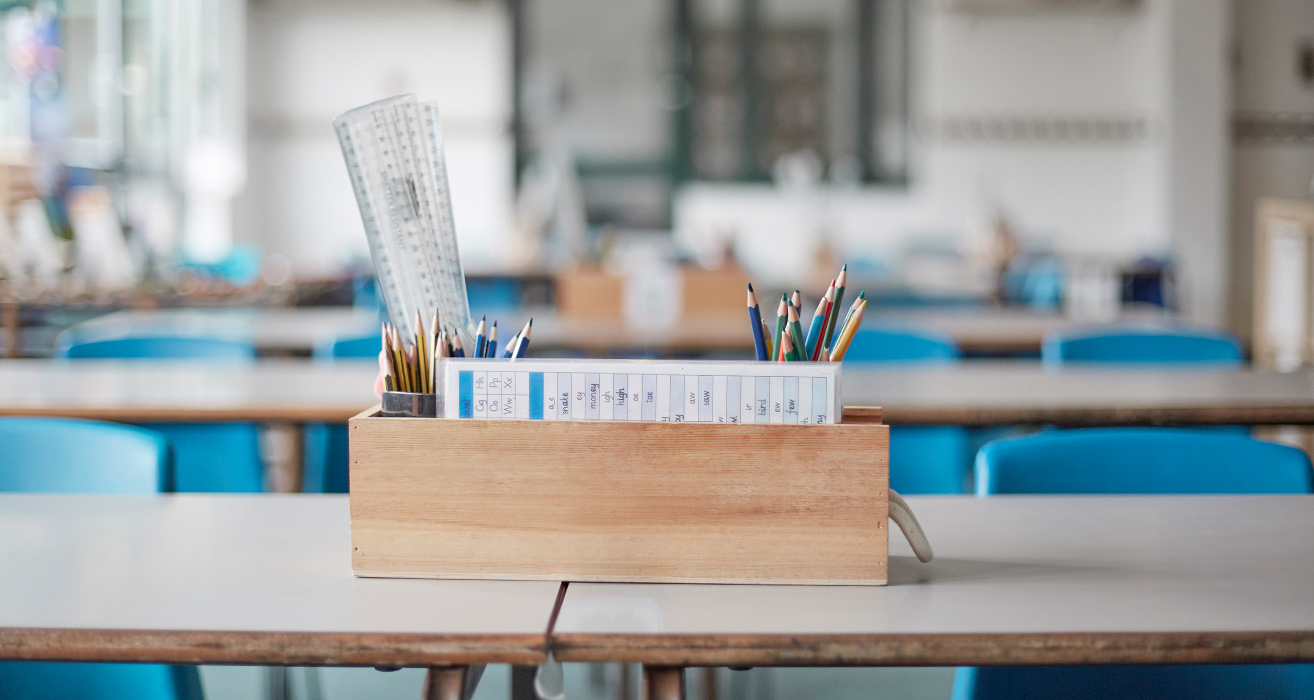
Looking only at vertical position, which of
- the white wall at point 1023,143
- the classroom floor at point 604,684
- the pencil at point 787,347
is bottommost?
the classroom floor at point 604,684

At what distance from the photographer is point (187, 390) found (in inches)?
86.8

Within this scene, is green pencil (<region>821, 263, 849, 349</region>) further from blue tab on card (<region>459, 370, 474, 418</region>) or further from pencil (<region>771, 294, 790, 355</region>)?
blue tab on card (<region>459, 370, 474, 418</region>)

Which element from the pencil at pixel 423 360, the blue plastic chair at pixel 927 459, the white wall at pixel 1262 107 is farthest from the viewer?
the white wall at pixel 1262 107

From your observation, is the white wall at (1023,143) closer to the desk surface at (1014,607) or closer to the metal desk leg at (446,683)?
the desk surface at (1014,607)

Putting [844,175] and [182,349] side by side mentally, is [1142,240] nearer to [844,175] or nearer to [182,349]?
[844,175]

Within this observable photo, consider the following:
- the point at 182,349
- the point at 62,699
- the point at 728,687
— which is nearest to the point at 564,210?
the point at 182,349

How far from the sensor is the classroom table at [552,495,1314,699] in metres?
0.87

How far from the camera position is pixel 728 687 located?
252cm

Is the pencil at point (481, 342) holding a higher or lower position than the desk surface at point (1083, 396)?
higher

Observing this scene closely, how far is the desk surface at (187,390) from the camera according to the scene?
2002 mm

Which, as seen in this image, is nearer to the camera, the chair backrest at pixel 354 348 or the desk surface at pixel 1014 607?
the desk surface at pixel 1014 607

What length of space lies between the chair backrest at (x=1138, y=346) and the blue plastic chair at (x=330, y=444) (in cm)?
158

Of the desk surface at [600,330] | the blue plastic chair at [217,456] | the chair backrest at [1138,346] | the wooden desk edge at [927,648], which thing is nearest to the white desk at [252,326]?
the desk surface at [600,330]

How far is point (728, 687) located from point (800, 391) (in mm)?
1647
